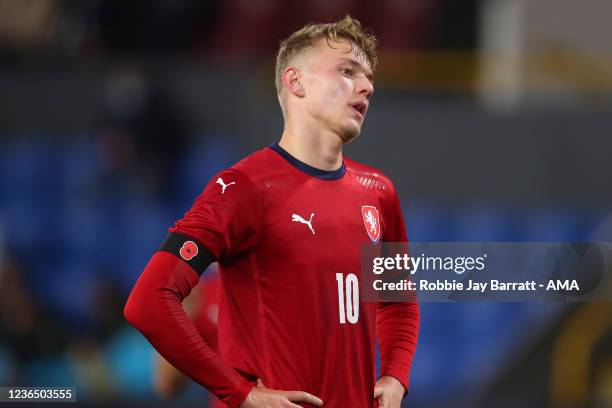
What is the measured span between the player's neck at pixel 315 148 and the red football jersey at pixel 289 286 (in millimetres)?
78

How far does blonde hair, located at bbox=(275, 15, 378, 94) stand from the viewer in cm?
340

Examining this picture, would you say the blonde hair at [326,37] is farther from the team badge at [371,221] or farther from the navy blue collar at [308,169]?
the team badge at [371,221]

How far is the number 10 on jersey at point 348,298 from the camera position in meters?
3.25

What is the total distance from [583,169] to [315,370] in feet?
19.9

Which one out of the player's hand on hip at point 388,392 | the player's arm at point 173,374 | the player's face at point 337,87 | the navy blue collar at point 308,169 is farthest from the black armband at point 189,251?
the player's arm at point 173,374

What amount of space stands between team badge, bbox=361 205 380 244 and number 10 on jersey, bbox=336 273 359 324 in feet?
0.52

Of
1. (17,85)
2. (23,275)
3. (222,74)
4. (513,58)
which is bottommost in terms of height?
(23,275)

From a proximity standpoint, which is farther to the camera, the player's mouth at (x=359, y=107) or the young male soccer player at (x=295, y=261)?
the player's mouth at (x=359, y=107)

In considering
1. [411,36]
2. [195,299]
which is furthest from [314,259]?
[411,36]

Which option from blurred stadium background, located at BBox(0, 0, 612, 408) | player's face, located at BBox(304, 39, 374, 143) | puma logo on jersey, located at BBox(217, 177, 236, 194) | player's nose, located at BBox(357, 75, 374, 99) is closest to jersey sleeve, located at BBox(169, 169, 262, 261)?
puma logo on jersey, located at BBox(217, 177, 236, 194)

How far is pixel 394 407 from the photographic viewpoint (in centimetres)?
336

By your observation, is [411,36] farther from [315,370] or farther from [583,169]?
[315,370]

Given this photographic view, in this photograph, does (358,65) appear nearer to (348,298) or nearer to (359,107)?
(359,107)

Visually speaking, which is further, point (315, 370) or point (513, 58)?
point (513, 58)
